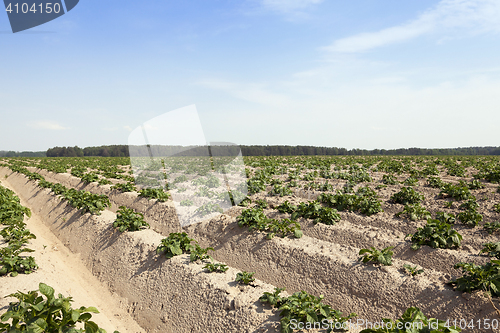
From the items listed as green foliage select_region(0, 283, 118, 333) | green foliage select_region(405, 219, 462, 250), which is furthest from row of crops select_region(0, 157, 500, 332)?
green foliage select_region(0, 283, 118, 333)

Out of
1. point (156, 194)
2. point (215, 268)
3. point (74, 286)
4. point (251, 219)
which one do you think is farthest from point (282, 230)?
point (156, 194)

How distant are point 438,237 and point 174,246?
6.37m

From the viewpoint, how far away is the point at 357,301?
538cm

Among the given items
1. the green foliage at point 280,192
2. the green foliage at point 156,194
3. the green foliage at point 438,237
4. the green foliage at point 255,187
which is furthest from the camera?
the green foliage at point 255,187

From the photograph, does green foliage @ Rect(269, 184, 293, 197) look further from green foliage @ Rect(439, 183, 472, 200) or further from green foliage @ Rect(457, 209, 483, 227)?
green foliage @ Rect(439, 183, 472, 200)

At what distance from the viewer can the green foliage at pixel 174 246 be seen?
261 inches

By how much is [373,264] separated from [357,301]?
863 millimetres

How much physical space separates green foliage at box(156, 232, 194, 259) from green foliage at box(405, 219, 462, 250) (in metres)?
5.52

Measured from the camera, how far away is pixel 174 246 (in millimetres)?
6742

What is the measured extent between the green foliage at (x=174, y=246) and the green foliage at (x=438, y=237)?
5.52 m

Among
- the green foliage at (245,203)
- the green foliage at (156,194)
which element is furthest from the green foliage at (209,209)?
the green foliage at (156,194)

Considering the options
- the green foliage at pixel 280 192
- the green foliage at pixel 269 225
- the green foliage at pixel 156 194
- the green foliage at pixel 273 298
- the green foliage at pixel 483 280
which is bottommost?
the green foliage at pixel 273 298

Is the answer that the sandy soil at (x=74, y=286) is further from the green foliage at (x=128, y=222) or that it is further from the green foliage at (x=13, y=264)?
the green foliage at (x=128, y=222)

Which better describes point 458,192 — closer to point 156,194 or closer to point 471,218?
point 471,218
